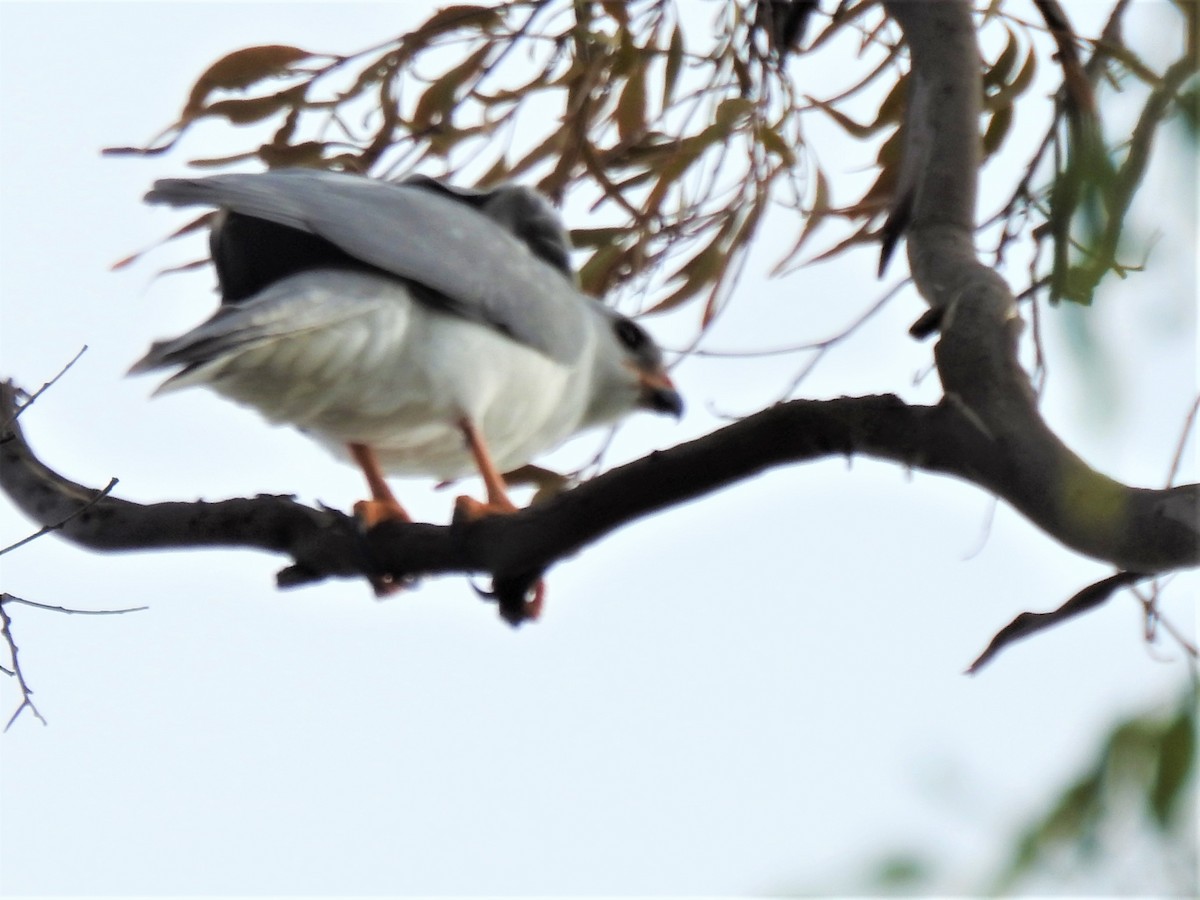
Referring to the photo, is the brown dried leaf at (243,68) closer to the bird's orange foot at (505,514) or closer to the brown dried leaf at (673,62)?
the brown dried leaf at (673,62)

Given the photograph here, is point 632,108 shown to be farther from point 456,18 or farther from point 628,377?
point 628,377

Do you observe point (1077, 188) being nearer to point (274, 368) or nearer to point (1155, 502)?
point (1155, 502)

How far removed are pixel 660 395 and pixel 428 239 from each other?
78 centimetres

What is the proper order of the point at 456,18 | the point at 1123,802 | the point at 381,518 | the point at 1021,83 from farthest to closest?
the point at 456,18
the point at 1021,83
the point at 381,518
the point at 1123,802

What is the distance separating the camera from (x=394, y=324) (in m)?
2.47

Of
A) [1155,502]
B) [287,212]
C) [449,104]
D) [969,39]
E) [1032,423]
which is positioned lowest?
[1155,502]

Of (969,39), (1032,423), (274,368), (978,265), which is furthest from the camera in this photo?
(274,368)

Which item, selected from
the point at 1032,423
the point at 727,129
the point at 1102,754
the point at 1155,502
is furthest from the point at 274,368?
the point at 1102,754

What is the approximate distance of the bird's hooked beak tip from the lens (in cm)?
326

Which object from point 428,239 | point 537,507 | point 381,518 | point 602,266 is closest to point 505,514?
point 537,507

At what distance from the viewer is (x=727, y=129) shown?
2.43 m

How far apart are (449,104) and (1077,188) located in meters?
1.78

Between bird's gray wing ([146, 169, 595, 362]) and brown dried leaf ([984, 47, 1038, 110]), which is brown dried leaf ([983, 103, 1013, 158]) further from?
bird's gray wing ([146, 169, 595, 362])

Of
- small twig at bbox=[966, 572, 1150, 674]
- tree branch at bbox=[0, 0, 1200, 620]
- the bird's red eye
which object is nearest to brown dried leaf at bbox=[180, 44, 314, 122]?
tree branch at bbox=[0, 0, 1200, 620]
